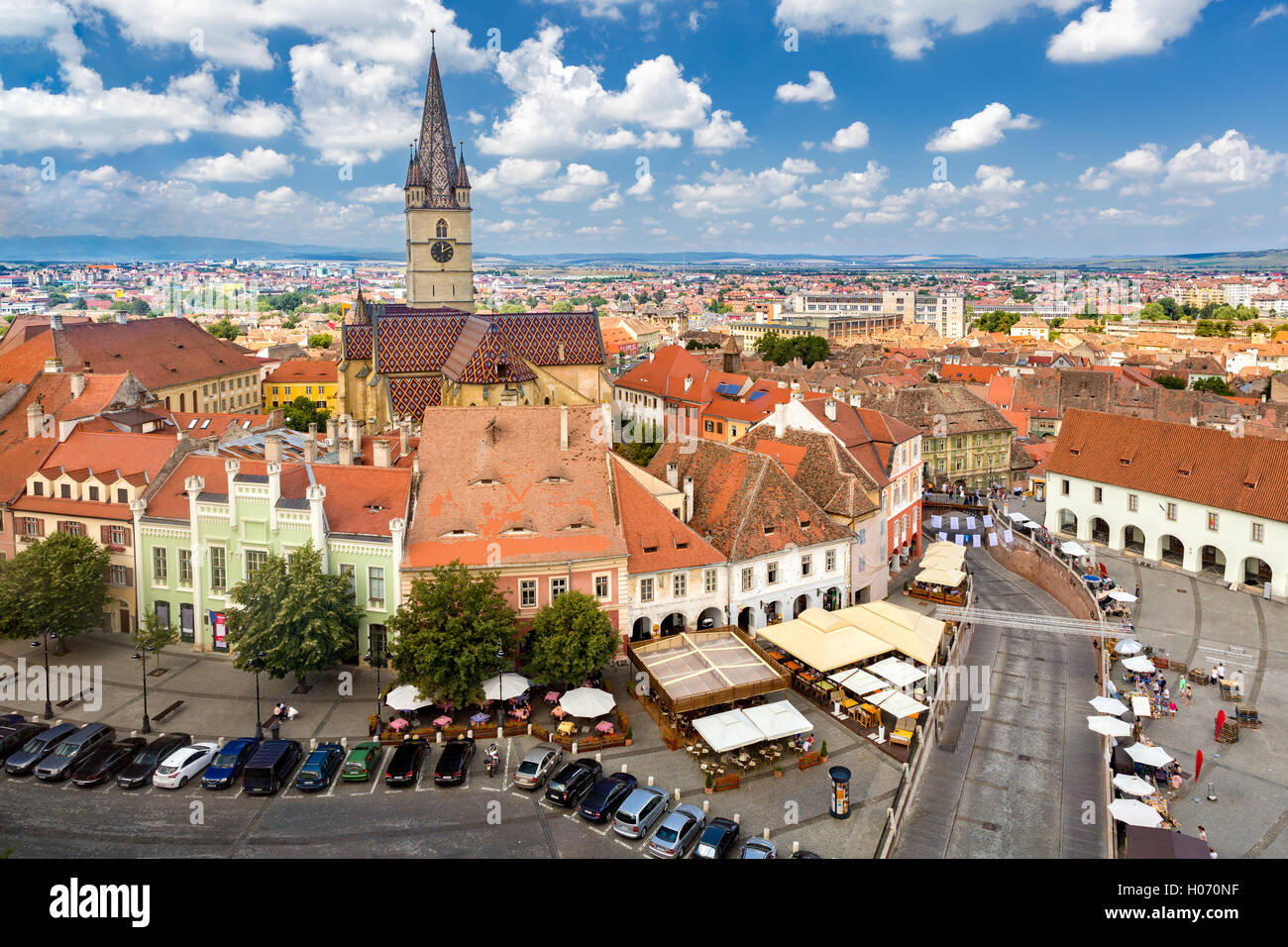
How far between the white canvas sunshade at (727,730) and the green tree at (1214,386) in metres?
134

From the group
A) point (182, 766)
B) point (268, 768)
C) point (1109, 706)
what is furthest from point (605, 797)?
point (1109, 706)

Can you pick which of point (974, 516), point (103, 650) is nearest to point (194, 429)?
point (103, 650)

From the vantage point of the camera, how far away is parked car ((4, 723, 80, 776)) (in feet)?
111

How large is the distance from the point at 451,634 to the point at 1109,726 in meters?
26.2

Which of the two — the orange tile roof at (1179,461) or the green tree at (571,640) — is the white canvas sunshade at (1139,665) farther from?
the green tree at (571,640)

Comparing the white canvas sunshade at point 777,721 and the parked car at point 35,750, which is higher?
the white canvas sunshade at point 777,721

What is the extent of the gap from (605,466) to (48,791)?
2660cm

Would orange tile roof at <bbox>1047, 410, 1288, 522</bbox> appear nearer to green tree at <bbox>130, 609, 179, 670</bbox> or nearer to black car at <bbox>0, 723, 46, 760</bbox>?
green tree at <bbox>130, 609, 179, 670</bbox>

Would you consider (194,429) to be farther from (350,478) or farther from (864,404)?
(864,404)

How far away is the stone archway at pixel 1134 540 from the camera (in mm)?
64938

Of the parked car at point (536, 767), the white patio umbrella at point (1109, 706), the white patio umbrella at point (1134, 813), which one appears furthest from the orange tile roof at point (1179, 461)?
the parked car at point (536, 767)

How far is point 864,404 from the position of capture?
9812 cm

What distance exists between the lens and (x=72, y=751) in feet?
113

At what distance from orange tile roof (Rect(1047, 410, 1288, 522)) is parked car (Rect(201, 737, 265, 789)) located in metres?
55.3
